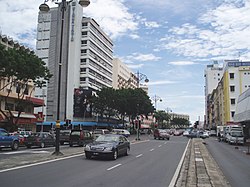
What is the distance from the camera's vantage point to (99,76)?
9262 cm

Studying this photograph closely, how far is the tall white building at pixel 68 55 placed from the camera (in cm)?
8069

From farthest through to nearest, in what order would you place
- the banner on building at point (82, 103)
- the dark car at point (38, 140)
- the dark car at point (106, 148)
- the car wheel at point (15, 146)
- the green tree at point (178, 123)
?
the green tree at point (178, 123), the banner on building at point (82, 103), the dark car at point (38, 140), the car wheel at point (15, 146), the dark car at point (106, 148)

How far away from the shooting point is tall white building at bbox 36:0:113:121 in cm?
8069

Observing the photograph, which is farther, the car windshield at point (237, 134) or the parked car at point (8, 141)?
the car windshield at point (237, 134)

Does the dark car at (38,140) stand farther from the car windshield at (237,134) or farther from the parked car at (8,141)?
the car windshield at (237,134)

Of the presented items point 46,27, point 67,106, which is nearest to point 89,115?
point 67,106

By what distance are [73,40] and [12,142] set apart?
60.0 meters

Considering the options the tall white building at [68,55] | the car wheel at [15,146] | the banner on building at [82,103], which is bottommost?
the car wheel at [15,146]

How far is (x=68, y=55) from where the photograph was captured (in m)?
82.4

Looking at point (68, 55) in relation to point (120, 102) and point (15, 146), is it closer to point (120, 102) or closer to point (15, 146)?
point (120, 102)

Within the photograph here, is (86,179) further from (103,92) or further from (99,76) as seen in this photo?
(99,76)

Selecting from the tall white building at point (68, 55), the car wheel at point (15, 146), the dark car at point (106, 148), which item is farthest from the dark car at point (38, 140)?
the tall white building at point (68, 55)

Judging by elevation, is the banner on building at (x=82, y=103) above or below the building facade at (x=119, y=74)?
below

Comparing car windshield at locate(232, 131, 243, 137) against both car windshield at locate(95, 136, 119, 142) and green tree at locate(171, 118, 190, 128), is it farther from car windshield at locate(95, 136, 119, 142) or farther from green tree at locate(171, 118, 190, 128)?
green tree at locate(171, 118, 190, 128)
